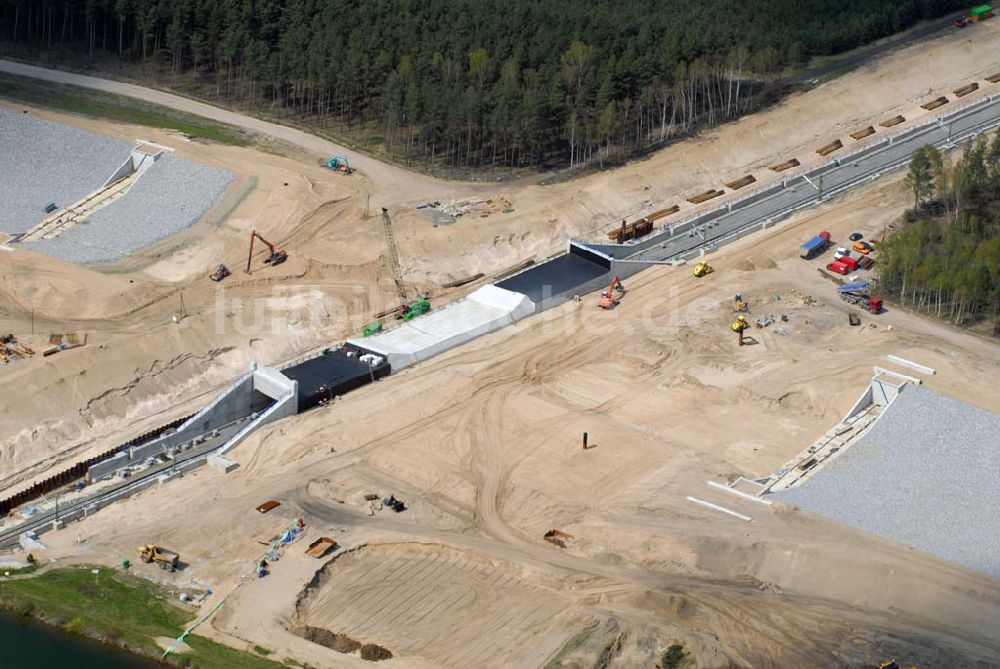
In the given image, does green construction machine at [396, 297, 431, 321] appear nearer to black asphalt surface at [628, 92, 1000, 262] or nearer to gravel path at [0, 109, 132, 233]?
black asphalt surface at [628, 92, 1000, 262]

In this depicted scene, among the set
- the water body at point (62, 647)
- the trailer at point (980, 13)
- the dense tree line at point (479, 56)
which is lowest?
the water body at point (62, 647)

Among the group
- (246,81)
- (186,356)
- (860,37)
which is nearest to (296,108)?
(246,81)

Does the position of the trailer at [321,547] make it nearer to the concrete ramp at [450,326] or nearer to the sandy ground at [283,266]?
the sandy ground at [283,266]

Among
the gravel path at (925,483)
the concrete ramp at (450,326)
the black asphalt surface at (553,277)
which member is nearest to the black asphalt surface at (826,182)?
the black asphalt surface at (553,277)

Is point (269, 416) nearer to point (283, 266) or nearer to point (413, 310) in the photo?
point (413, 310)

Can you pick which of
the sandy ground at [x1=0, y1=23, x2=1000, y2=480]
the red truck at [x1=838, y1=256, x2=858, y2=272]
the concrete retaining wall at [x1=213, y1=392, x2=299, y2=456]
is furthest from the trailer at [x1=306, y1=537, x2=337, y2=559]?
the red truck at [x1=838, y1=256, x2=858, y2=272]

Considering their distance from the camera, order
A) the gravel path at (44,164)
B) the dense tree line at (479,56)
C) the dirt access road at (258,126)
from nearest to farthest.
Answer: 1. the gravel path at (44,164)
2. the dirt access road at (258,126)
3. the dense tree line at (479,56)
